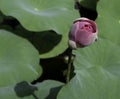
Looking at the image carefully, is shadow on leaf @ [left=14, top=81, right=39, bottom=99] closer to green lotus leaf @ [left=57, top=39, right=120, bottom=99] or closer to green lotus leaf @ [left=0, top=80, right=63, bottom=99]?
green lotus leaf @ [left=0, top=80, right=63, bottom=99]

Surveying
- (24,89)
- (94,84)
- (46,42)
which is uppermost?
(94,84)

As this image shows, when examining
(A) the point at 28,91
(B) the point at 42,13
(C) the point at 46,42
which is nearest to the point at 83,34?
(A) the point at 28,91

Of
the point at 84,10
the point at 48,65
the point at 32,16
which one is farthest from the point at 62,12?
the point at 84,10

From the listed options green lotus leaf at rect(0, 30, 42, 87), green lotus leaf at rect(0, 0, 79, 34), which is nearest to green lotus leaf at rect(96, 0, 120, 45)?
green lotus leaf at rect(0, 0, 79, 34)

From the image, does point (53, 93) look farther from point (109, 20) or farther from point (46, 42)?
point (109, 20)

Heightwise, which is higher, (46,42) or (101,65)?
(101,65)

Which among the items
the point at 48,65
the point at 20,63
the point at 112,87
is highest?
the point at 112,87

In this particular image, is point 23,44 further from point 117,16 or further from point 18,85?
point 117,16
